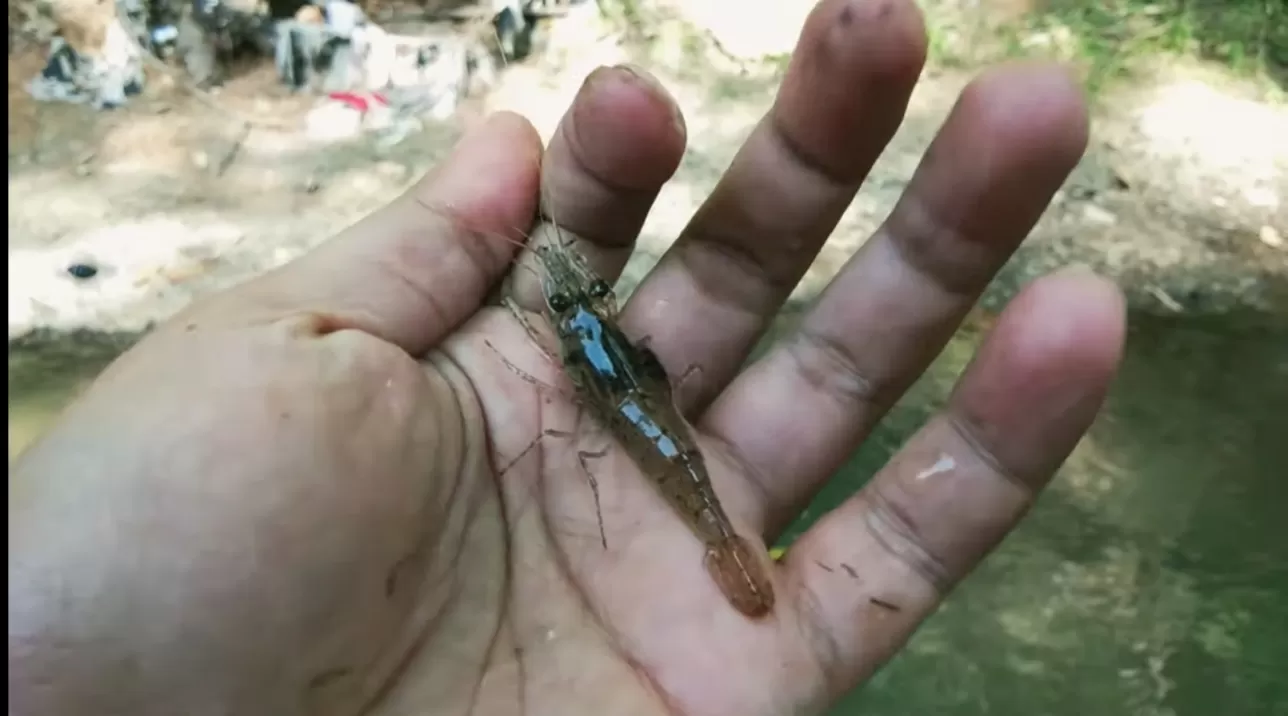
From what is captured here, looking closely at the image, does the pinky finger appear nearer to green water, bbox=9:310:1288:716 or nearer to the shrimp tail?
the shrimp tail

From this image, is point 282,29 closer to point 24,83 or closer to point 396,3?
point 396,3

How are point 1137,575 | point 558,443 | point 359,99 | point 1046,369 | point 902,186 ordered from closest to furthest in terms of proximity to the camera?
point 1046,369 → point 558,443 → point 1137,575 → point 902,186 → point 359,99

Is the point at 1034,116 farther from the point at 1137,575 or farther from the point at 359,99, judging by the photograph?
the point at 359,99

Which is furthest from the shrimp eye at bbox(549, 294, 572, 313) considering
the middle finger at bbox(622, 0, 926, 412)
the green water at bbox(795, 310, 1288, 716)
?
the green water at bbox(795, 310, 1288, 716)

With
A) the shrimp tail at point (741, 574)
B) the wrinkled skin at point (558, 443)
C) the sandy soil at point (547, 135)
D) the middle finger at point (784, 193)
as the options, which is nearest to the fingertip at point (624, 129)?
the wrinkled skin at point (558, 443)

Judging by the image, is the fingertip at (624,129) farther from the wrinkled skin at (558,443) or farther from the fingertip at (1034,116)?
the fingertip at (1034,116)

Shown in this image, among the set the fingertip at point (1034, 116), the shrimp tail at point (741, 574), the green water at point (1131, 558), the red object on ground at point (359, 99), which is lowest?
the green water at point (1131, 558)

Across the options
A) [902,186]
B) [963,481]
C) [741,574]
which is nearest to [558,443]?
[741,574]
